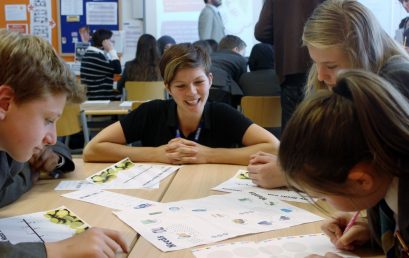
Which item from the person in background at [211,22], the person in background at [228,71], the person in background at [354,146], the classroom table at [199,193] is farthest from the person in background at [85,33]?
the person in background at [354,146]

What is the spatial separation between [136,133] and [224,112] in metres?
0.41

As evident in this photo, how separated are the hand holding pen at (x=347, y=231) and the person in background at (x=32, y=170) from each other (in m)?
0.86

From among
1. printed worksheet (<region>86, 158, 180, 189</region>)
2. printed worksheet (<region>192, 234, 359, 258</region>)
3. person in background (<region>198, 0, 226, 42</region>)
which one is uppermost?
person in background (<region>198, 0, 226, 42</region>)

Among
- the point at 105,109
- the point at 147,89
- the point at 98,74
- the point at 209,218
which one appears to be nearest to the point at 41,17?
the point at 98,74

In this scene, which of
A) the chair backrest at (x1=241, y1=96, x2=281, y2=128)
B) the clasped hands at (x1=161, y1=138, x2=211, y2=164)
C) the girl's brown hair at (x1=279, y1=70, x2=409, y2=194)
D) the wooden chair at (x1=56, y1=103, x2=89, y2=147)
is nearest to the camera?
the girl's brown hair at (x1=279, y1=70, x2=409, y2=194)

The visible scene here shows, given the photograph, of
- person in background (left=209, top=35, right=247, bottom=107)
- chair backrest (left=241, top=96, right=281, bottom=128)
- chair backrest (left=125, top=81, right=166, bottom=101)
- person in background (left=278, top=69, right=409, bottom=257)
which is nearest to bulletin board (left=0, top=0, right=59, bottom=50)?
chair backrest (left=125, top=81, right=166, bottom=101)

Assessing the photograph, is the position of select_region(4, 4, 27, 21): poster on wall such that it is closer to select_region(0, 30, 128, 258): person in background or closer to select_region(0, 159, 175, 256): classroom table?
select_region(0, 159, 175, 256): classroom table

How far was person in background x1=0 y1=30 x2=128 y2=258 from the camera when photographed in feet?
3.20

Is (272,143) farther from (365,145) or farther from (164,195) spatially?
(365,145)

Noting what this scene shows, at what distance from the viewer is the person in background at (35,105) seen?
0.98m

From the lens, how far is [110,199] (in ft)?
4.57

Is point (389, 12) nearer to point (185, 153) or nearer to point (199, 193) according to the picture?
point (185, 153)

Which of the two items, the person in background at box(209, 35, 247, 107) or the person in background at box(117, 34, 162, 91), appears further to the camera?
the person in background at box(117, 34, 162, 91)

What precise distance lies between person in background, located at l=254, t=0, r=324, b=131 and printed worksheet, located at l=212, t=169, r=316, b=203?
141 centimetres
